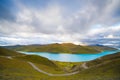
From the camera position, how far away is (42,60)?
109m

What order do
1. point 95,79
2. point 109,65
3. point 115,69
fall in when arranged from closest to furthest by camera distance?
point 95,79 < point 115,69 < point 109,65

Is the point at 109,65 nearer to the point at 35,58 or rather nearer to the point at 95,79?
the point at 95,79

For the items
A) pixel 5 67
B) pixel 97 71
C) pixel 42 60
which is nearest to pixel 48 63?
pixel 42 60

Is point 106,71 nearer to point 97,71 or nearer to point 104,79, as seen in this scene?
point 97,71

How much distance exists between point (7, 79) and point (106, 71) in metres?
38.6

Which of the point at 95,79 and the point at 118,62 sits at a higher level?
the point at 118,62

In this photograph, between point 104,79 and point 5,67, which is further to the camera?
point 5,67

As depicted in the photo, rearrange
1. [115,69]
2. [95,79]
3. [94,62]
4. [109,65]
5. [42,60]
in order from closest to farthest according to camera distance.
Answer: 1. [95,79]
2. [115,69]
3. [109,65]
4. [94,62]
5. [42,60]

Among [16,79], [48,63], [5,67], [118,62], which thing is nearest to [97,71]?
[118,62]

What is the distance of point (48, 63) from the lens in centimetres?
10531

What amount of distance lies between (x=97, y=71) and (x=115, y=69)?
7.50m

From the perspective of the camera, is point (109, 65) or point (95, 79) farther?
point (109, 65)

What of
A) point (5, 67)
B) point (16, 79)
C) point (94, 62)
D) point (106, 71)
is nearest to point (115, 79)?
point (106, 71)

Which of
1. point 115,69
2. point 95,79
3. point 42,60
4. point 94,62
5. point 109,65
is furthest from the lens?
point 42,60
